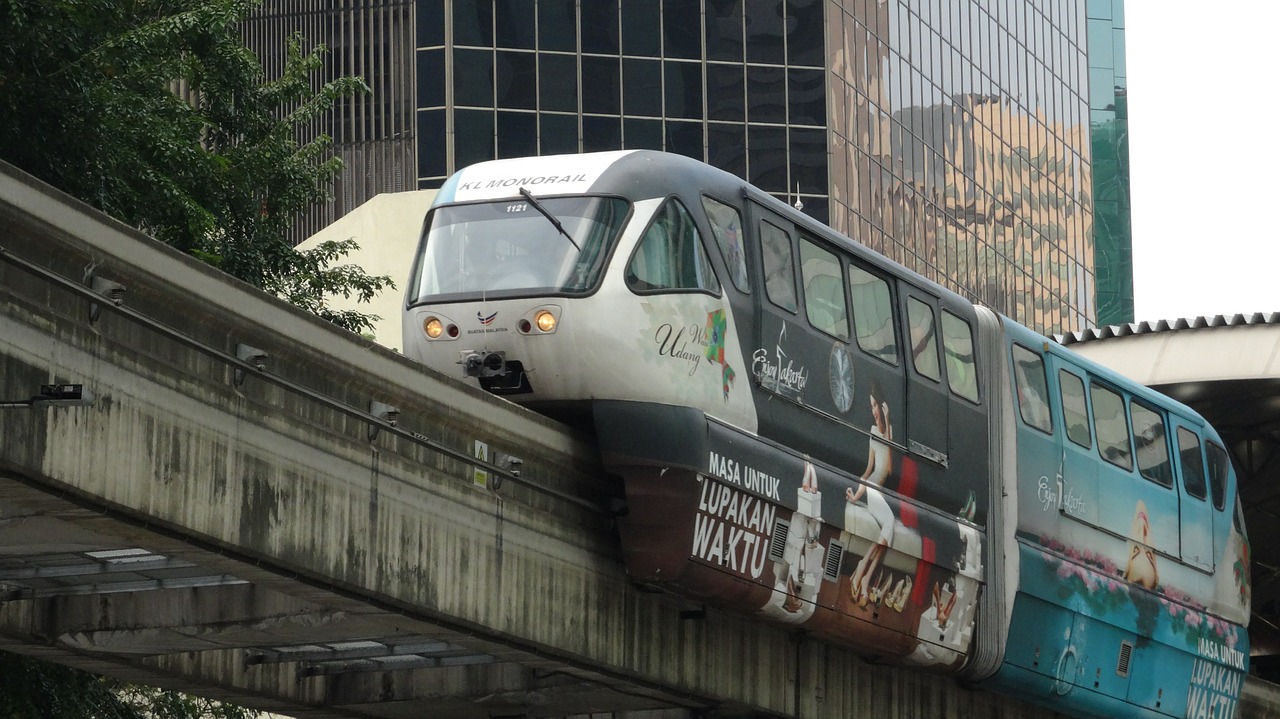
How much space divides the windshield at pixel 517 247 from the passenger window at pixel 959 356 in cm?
443

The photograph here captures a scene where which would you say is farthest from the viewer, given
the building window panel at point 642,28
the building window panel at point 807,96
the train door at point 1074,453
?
the building window panel at point 807,96

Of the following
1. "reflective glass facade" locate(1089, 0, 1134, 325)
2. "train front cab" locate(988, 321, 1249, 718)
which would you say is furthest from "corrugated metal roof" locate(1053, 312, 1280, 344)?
"reflective glass facade" locate(1089, 0, 1134, 325)

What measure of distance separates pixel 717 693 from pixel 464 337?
340 cm

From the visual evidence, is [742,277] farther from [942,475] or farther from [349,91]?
[349,91]

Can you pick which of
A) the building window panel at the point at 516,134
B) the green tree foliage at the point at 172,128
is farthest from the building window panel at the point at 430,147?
the green tree foliage at the point at 172,128

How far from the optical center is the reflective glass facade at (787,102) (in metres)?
56.6

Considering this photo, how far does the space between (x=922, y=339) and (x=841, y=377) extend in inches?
63.6

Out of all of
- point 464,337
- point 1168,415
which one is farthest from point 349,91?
point 464,337

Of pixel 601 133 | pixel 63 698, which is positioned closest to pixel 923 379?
pixel 63 698

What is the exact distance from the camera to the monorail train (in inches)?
574

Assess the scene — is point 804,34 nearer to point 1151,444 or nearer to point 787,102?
point 787,102

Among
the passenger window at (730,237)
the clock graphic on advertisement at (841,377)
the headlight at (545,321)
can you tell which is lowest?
the clock graphic on advertisement at (841,377)

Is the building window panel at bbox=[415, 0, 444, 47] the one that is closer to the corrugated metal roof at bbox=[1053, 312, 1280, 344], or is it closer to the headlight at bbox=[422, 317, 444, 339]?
the corrugated metal roof at bbox=[1053, 312, 1280, 344]

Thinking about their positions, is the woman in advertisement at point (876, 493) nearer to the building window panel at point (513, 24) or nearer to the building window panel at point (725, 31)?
the building window panel at point (513, 24)
